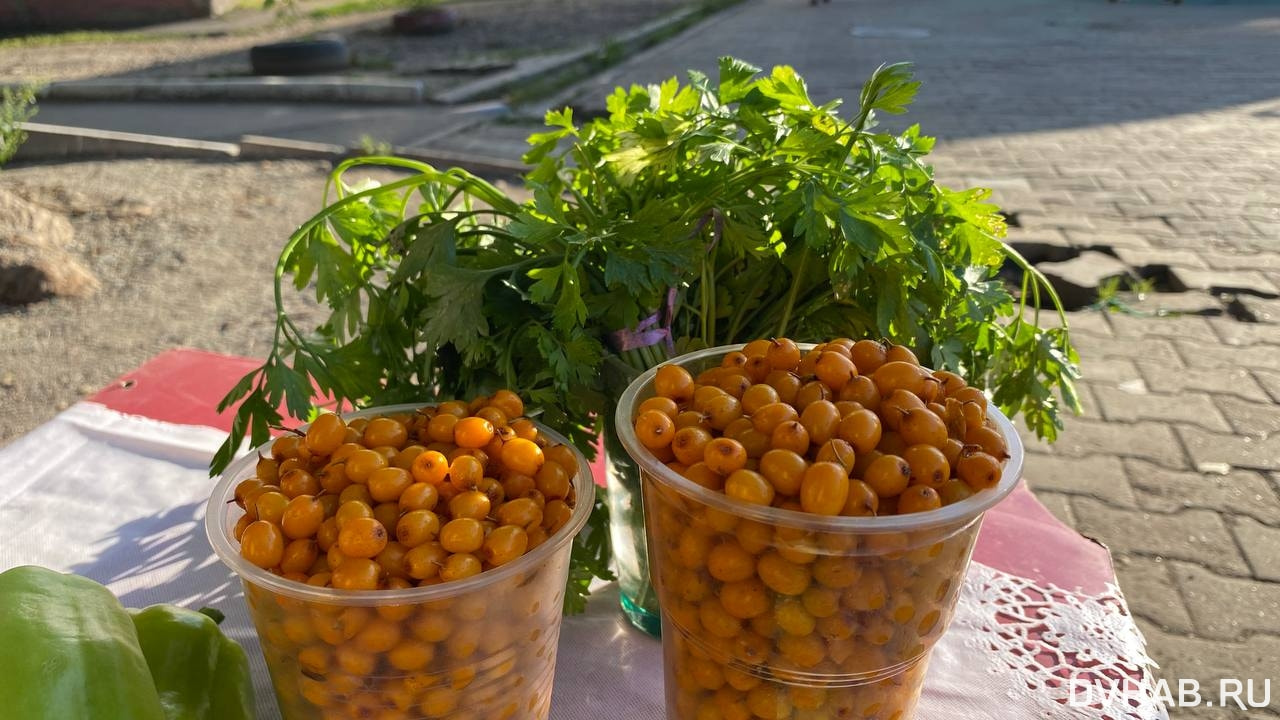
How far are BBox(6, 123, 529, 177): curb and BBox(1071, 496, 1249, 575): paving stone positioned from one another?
16.4 feet

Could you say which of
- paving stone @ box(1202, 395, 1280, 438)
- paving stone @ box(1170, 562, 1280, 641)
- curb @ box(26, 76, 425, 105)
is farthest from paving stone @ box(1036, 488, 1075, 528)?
curb @ box(26, 76, 425, 105)

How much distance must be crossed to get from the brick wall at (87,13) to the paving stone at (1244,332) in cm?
1620

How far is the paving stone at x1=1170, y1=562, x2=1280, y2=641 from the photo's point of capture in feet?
7.24

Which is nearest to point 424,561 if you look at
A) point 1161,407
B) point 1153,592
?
point 1153,592

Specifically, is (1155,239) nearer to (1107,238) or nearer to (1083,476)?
(1107,238)

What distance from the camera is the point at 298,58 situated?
9.84m

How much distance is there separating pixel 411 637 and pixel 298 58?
10.2 m

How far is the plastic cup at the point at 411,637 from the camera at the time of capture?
930mm

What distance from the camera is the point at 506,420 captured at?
1114 mm

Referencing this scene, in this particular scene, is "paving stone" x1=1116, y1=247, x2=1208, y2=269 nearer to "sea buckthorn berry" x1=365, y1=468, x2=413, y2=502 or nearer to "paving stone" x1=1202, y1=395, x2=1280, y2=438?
"paving stone" x1=1202, y1=395, x2=1280, y2=438

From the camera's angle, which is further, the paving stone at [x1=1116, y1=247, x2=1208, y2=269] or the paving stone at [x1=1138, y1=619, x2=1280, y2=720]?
the paving stone at [x1=1116, y1=247, x2=1208, y2=269]

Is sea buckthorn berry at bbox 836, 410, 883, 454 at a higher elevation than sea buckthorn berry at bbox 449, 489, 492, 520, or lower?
higher

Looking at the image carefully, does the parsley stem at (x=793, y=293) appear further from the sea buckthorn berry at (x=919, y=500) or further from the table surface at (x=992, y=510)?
the table surface at (x=992, y=510)

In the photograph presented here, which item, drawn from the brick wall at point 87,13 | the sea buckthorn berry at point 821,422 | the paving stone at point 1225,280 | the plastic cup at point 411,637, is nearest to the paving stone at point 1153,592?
the sea buckthorn berry at point 821,422
